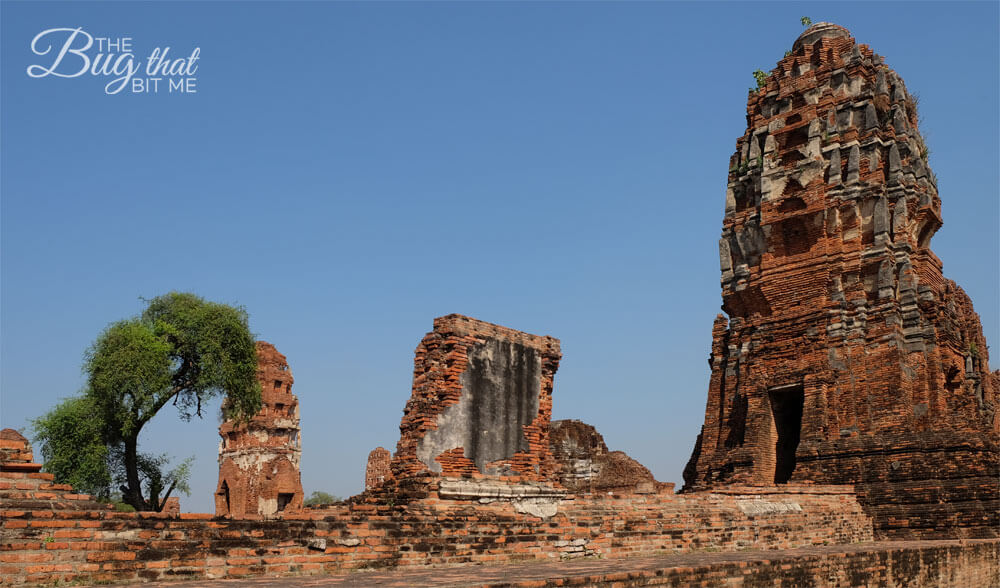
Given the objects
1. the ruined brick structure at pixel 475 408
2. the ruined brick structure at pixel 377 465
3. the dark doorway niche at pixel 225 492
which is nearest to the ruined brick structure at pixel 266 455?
the dark doorway niche at pixel 225 492

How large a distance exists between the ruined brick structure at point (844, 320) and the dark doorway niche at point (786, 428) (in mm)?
45

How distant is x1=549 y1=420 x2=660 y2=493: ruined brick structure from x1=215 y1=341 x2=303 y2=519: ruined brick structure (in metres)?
8.08

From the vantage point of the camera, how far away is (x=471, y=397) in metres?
9.98

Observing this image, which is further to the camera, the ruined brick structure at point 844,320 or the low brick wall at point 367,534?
the ruined brick structure at point 844,320

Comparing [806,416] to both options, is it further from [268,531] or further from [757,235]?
[268,531]

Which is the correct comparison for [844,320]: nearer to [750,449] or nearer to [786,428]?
[786,428]

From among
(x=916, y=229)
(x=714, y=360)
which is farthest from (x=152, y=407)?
(x=916, y=229)

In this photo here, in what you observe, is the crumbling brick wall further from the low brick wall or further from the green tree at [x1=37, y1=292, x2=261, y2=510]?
the green tree at [x1=37, y1=292, x2=261, y2=510]

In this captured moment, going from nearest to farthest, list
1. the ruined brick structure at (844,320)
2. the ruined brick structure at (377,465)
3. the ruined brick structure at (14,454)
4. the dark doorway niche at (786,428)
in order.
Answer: the ruined brick structure at (14,454) → the ruined brick structure at (844,320) → the dark doorway niche at (786,428) → the ruined brick structure at (377,465)

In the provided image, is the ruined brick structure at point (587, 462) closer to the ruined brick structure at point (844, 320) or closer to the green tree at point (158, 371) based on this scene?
the ruined brick structure at point (844, 320)

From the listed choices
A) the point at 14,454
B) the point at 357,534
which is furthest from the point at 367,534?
the point at 14,454

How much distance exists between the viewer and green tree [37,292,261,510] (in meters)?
16.1

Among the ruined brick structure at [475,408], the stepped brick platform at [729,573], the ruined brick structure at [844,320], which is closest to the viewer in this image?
the stepped brick platform at [729,573]

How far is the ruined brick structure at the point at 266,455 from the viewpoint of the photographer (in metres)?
23.8
